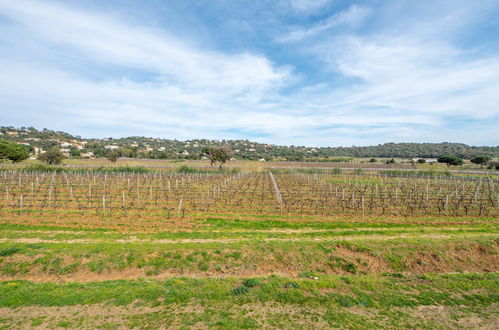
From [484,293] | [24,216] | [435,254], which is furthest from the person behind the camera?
[24,216]

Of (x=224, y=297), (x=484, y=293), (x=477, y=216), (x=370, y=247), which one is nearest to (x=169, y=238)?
(x=224, y=297)

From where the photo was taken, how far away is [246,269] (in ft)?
34.1

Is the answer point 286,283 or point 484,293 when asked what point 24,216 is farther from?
point 484,293

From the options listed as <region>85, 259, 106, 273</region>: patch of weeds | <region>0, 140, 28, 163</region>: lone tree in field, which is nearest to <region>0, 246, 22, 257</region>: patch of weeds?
<region>85, 259, 106, 273</region>: patch of weeds

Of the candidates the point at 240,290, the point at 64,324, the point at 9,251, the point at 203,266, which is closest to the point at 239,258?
the point at 203,266

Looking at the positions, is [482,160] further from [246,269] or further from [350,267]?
[246,269]

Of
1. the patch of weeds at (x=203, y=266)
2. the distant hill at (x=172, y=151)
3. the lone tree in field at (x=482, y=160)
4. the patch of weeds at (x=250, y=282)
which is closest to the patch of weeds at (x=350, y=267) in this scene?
the patch of weeds at (x=250, y=282)

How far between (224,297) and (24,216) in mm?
17160

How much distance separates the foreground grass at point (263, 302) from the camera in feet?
21.0

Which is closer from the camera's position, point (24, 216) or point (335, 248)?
point (335, 248)

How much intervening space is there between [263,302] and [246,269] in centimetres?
308

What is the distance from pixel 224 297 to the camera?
753 cm

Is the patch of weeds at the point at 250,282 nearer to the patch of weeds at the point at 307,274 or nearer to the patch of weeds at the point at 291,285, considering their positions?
the patch of weeds at the point at 291,285

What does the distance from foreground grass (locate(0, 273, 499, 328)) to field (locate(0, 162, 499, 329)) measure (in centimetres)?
4
